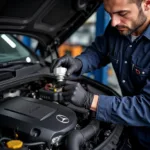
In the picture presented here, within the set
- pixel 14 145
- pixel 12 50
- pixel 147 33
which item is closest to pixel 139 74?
pixel 147 33

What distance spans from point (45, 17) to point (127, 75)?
2.27ft

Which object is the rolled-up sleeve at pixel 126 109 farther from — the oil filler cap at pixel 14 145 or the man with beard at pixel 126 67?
the oil filler cap at pixel 14 145

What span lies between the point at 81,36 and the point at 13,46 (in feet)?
12.9

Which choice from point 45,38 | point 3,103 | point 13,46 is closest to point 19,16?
point 13,46

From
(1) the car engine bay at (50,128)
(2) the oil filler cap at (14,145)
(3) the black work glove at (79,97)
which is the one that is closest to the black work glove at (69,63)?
(1) the car engine bay at (50,128)

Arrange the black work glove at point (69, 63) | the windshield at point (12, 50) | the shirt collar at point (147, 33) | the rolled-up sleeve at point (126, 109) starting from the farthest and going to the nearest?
the windshield at point (12, 50)
the black work glove at point (69, 63)
the shirt collar at point (147, 33)
the rolled-up sleeve at point (126, 109)

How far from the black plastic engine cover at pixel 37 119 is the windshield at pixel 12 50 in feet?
1.59

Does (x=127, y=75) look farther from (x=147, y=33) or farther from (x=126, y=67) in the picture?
(x=147, y=33)

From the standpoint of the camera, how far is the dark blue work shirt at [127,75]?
3.59 feet

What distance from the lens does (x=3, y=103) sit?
1.15 m

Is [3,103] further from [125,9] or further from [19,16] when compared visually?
[125,9]

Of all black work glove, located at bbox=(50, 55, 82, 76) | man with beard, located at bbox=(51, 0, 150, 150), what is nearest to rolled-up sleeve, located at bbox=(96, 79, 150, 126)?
man with beard, located at bbox=(51, 0, 150, 150)

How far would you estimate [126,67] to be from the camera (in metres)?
1.34

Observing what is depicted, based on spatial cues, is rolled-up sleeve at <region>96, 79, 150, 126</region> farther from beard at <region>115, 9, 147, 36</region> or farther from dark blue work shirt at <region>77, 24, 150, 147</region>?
beard at <region>115, 9, 147, 36</region>
